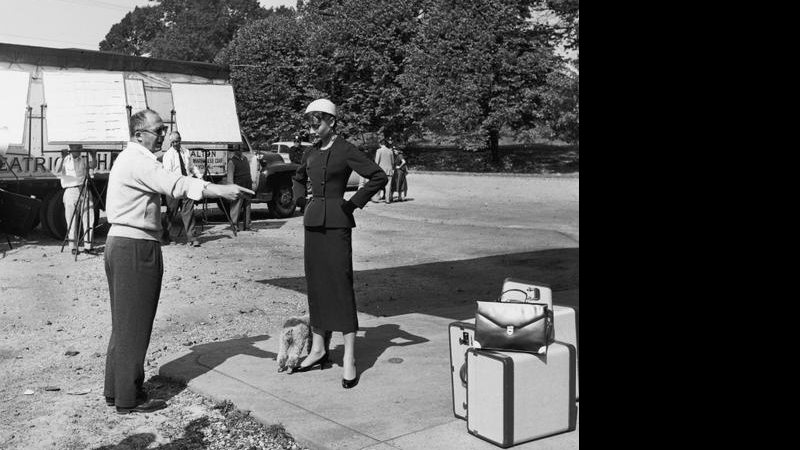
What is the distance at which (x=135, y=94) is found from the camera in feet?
55.6

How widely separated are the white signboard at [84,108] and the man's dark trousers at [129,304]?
359 inches

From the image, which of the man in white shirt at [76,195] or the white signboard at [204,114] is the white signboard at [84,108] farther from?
the white signboard at [204,114]

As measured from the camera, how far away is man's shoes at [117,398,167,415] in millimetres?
5785

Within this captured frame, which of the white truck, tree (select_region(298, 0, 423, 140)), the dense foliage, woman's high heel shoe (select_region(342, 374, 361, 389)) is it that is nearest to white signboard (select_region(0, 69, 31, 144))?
the white truck

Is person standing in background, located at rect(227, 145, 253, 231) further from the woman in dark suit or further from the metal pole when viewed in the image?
the woman in dark suit

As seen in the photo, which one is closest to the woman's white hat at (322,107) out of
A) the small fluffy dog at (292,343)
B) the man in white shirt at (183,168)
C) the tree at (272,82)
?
the small fluffy dog at (292,343)

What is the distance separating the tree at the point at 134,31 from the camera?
101062mm

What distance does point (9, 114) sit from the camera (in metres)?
14.9

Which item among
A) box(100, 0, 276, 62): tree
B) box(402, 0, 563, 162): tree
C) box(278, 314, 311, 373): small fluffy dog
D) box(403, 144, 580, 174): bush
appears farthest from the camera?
box(100, 0, 276, 62): tree

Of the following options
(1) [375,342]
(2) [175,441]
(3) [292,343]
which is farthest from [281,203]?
(2) [175,441]

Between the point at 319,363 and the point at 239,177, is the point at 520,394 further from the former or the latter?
the point at 239,177

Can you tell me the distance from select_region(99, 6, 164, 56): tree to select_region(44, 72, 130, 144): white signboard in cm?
9012

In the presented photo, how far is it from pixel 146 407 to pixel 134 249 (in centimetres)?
108
